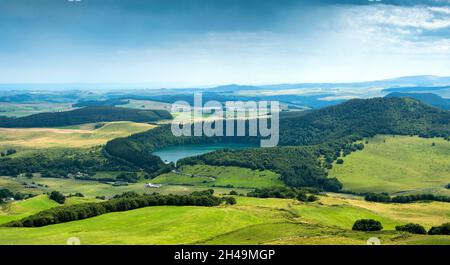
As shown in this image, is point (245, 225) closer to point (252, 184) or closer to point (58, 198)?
point (58, 198)

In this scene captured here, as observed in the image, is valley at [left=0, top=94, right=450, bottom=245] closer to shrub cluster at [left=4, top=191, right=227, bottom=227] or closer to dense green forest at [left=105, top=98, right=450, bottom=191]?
dense green forest at [left=105, top=98, right=450, bottom=191]

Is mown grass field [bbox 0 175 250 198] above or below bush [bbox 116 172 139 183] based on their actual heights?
above

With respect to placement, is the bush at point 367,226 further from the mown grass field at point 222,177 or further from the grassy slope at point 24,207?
the mown grass field at point 222,177

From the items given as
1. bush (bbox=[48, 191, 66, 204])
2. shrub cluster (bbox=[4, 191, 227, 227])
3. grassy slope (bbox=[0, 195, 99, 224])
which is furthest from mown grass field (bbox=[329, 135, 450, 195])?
grassy slope (bbox=[0, 195, 99, 224])

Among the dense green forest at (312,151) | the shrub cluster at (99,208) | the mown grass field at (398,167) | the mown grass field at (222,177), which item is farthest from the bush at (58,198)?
the mown grass field at (398,167)

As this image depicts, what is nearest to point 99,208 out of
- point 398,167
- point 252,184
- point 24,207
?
point 24,207
